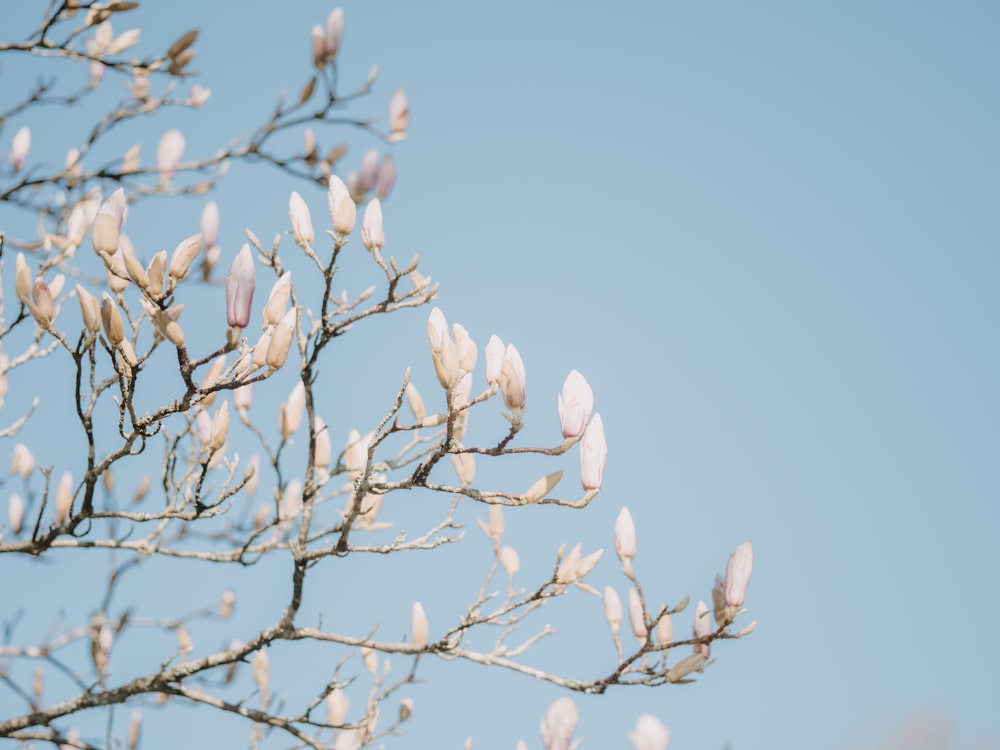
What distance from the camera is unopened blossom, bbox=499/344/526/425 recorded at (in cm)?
174

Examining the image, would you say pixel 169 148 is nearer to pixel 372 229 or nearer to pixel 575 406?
pixel 372 229

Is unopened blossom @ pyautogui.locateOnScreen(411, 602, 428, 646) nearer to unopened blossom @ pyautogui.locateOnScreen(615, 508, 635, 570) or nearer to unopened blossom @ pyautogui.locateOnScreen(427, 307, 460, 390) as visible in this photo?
unopened blossom @ pyautogui.locateOnScreen(615, 508, 635, 570)

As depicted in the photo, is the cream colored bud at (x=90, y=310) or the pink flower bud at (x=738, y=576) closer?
the cream colored bud at (x=90, y=310)

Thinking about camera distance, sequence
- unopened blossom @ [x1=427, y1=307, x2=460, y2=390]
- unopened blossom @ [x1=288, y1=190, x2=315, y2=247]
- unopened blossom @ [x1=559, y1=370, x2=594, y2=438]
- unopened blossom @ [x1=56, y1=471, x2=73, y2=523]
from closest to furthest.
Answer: unopened blossom @ [x1=427, y1=307, x2=460, y2=390] < unopened blossom @ [x1=559, y1=370, x2=594, y2=438] < unopened blossom @ [x1=288, y1=190, x2=315, y2=247] < unopened blossom @ [x1=56, y1=471, x2=73, y2=523]

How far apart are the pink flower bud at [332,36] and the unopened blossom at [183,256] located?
1850mm

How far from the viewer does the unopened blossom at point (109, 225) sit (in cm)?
170

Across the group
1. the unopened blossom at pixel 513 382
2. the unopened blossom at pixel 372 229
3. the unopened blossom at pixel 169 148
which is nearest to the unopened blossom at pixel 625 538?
the unopened blossom at pixel 513 382

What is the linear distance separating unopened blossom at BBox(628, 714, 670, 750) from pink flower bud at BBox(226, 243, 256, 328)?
4.48ft

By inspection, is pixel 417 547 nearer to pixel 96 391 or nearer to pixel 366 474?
pixel 366 474

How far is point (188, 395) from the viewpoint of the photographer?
177 centimetres

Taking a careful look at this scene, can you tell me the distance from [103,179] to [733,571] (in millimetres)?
2574

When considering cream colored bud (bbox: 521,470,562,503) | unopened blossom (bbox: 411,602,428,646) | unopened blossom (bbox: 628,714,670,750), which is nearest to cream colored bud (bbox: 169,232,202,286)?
cream colored bud (bbox: 521,470,562,503)

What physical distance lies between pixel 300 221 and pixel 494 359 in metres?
0.63

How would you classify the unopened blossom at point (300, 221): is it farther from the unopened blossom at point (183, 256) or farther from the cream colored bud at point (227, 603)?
the cream colored bud at point (227, 603)
